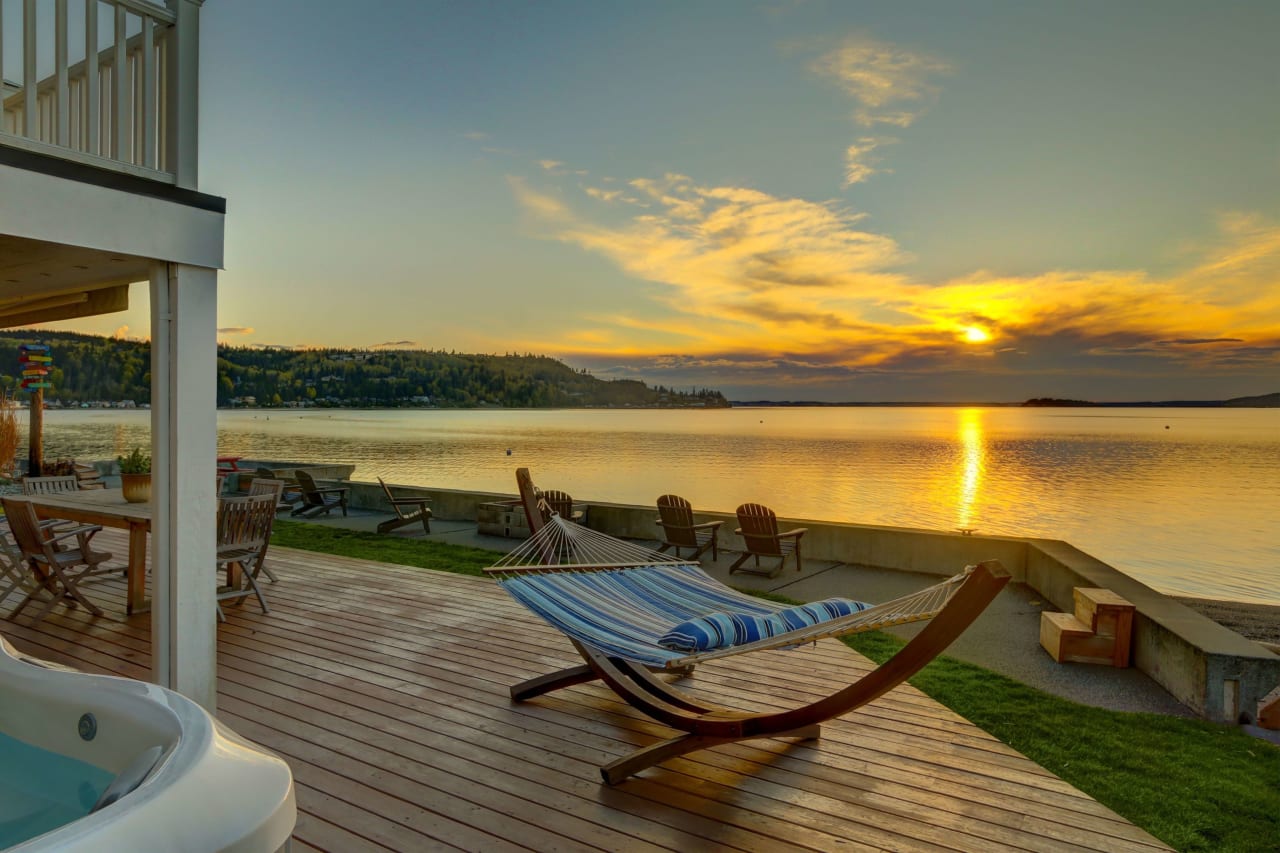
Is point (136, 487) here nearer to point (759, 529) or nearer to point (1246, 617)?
point (759, 529)

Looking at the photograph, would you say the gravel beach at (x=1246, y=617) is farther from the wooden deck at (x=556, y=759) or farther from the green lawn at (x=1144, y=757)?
the wooden deck at (x=556, y=759)

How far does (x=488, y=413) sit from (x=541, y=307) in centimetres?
13118

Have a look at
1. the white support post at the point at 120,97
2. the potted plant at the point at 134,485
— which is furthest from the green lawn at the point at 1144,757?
the potted plant at the point at 134,485

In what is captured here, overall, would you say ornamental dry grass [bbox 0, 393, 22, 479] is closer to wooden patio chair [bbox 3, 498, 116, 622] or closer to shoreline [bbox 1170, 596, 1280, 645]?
wooden patio chair [bbox 3, 498, 116, 622]

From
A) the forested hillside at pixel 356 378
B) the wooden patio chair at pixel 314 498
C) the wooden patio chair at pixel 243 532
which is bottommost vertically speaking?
the wooden patio chair at pixel 314 498

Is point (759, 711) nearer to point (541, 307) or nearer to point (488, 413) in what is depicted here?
point (541, 307)

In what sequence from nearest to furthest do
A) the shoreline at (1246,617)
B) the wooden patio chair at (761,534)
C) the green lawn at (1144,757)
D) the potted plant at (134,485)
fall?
the green lawn at (1144,757), the potted plant at (134,485), the shoreline at (1246,617), the wooden patio chair at (761,534)

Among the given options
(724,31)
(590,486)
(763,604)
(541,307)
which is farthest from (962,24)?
(541,307)

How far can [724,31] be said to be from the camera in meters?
10.3

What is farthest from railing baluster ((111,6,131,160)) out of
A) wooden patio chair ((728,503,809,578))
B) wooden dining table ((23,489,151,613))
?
wooden patio chair ((728,503,809,578))

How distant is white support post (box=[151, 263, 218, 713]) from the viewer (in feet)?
10.2

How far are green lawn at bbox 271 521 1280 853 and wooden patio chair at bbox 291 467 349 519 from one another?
904 cm

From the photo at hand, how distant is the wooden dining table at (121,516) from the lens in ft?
14.1

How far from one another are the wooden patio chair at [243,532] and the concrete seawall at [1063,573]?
5326mm
